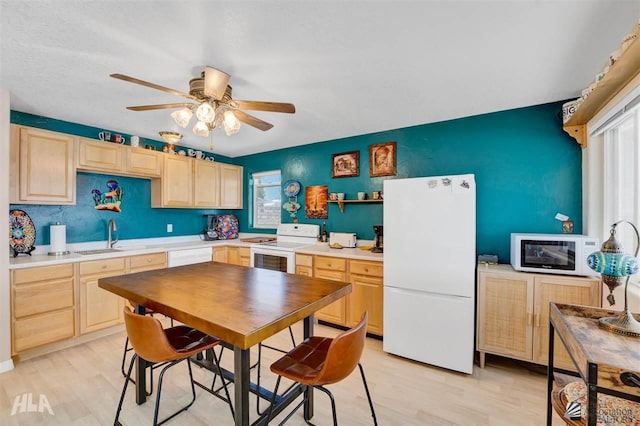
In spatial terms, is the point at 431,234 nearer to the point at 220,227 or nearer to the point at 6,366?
the point at 220,227

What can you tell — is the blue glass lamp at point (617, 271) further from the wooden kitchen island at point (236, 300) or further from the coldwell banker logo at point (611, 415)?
the wooden kitchen island at point (236, 300)

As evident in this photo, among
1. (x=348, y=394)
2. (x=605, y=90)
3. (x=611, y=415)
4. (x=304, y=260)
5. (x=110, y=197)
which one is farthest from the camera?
(x=110, y=197)

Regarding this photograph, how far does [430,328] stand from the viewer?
2.40 meters

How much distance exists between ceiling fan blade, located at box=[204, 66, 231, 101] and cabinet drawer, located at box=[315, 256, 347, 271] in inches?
81.3

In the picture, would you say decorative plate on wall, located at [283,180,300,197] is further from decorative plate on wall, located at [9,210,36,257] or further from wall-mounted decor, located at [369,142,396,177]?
decorative plate on wall, located at [9,210,36,257]

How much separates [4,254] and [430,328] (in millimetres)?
3735

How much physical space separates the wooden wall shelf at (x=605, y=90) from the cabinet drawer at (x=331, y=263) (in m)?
2.40

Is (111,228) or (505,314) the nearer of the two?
(505,314)

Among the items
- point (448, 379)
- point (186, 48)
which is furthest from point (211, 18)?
point (448, 379)

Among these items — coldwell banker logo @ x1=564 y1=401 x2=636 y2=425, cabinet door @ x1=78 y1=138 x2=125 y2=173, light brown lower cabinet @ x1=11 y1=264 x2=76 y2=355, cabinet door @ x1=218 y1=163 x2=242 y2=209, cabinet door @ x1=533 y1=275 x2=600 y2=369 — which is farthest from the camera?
cabinet door @ x1=218 y1=163 x2=242 y2=209

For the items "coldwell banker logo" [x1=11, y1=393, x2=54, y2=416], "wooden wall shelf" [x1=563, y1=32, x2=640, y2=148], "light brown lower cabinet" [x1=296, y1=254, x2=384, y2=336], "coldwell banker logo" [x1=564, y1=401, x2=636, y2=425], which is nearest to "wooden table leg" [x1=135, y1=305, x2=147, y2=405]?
"coldwell banker logo" [x1=11, y1=393, x2=54, y2=416]

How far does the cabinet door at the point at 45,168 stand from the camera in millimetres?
2604

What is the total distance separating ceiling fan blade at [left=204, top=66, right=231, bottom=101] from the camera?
163 cm

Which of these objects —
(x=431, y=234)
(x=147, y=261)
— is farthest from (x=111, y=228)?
(x=431, y=234)
